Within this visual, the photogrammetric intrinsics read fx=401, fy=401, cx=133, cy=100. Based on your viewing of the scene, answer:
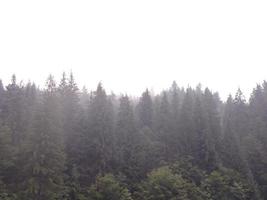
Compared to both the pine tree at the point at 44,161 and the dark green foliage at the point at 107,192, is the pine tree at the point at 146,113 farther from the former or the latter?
the pine tree at the point at 44,161

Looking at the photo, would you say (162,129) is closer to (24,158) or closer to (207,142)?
(207,142)

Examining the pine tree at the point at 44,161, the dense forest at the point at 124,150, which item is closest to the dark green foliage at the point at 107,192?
the dense forest at the point at 124,150

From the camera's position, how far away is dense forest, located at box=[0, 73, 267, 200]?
43.9 m

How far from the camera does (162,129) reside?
73.1 m

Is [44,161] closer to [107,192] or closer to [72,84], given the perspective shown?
[107,192]

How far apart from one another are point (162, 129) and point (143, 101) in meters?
11.3

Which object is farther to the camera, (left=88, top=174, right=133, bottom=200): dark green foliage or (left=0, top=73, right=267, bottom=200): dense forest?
(left=88, top=174, right=133, bottom=200): dark green foliage

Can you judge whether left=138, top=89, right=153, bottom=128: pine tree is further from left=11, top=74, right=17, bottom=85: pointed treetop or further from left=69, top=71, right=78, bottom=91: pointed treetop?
left=11, top=74, right=17, bottom=85: pointed treetop

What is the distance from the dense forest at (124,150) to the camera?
43.9 m

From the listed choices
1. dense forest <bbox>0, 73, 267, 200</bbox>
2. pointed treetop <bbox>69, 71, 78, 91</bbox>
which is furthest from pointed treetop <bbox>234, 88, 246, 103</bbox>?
pointed treetop <bbox>69, 71, 78, 91</bbox>

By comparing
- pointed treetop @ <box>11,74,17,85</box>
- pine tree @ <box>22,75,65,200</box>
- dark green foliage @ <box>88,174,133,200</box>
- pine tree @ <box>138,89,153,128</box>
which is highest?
pointed treetop @ <box>11,74,17,85</box>

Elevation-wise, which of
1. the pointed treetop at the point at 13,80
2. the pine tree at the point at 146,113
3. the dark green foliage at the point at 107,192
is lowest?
the dark green foliage at the point at 107,192

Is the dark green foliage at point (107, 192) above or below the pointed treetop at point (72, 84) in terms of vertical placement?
below

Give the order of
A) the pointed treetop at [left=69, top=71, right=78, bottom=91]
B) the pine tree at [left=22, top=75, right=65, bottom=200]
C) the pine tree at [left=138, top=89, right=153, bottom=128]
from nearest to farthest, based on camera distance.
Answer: the pine tree at [left=22, top=75, right=65, bottom=200], the pointed treetop at [left=69, top=71, right=78, bottom=91], the pine tree at [left=138, top=89, right=153, bottom=128]
